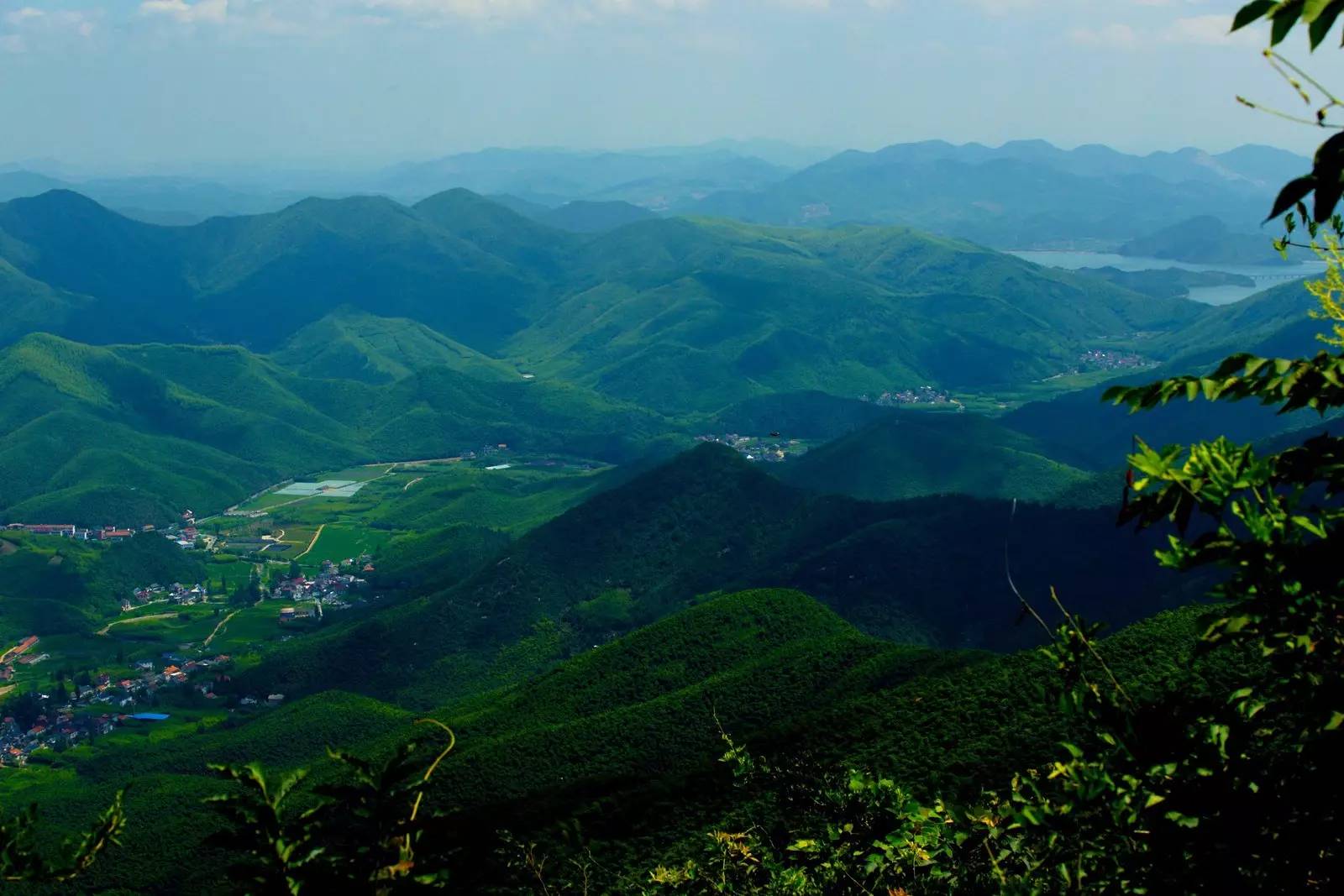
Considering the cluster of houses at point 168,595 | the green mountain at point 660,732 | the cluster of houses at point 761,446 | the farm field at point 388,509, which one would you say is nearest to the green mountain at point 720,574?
the green mountain at point 660,732

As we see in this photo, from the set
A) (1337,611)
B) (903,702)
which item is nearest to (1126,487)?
(1337,611)

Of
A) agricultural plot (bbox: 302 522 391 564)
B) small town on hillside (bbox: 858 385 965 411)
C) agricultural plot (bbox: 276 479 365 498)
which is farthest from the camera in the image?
small town on hillside (bbox: 858 385 965 411)

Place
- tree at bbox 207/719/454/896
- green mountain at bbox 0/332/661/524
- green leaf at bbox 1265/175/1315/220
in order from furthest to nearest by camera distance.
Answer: green mountain at bbox 0/332/661/524 → tree at bbox 207/719/454/896 → green leaf at bbox 1265/175/1315/220

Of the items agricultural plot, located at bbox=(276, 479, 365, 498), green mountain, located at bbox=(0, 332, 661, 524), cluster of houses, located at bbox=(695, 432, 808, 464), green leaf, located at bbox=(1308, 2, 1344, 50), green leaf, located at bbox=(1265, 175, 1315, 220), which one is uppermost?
green leaf, located at bbox=(1308, 2, 1344, 50)

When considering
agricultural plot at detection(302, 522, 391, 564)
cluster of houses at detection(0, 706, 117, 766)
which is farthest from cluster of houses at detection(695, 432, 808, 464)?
cluster of houses at detection(0, 706, 117, 766)

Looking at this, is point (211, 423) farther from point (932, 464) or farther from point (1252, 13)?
point (1252, 13)

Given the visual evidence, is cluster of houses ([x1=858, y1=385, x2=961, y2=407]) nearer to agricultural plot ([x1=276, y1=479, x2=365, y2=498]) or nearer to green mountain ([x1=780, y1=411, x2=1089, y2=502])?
green mountain ([x1=780, y1=411, x2=1089, y2=502])

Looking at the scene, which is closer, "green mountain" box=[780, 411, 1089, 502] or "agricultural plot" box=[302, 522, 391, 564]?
"green mountain" box=[780, 411, 1089, 502]
